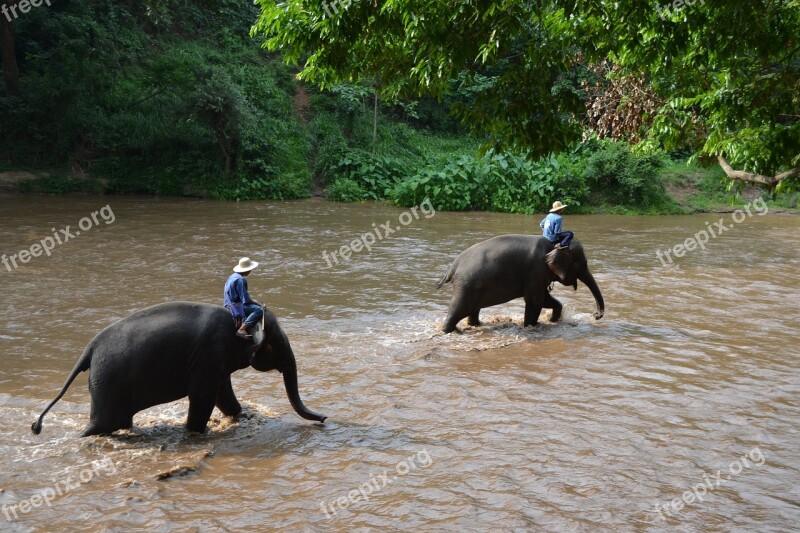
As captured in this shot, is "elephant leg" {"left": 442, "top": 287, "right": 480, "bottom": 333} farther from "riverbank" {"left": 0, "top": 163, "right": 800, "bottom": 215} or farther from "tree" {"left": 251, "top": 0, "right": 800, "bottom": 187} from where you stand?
"riverbank" {"left": 0, "top": 163, "right": 800, "bottom": 215}

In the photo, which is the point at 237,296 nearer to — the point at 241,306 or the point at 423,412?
the point at 241,306

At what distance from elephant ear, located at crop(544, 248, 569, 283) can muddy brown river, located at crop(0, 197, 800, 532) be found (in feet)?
3.02

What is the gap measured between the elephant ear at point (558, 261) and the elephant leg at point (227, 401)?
5359 mm

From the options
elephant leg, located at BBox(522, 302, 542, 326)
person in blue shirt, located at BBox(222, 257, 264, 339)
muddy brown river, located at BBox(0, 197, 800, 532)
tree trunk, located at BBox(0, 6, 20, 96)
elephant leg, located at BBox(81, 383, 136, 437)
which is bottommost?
muddy brown river, located at BBox(0, 197, 800, 532)

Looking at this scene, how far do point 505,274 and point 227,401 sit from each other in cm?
489

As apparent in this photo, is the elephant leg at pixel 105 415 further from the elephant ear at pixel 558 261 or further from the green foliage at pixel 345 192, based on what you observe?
the green foliage at pixel 345 192

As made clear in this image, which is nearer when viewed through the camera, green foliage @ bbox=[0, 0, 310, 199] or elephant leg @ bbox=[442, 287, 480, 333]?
elephant leg @ bbox=[442, 287, 480, 333]

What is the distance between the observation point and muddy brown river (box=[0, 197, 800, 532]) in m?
6.03

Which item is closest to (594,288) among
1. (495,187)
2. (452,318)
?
(452,318)

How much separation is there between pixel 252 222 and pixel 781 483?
17.2 metres

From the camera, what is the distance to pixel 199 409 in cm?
709

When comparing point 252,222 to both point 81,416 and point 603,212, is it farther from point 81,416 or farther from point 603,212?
point 81,416

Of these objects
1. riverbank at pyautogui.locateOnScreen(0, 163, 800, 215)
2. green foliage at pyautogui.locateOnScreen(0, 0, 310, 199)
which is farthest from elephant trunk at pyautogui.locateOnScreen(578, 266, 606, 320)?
green foliage at pyautogui.locateOnScreen(0, 0, 310, 199)

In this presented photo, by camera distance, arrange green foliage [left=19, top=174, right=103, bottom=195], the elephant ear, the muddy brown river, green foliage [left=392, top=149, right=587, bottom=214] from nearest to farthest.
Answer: the muddy brown river
the elephant ear
green foliage [left=19, top=174, right=103, bottom=195]
green foliage [left=392, top=149, right=587, bottom=214]
